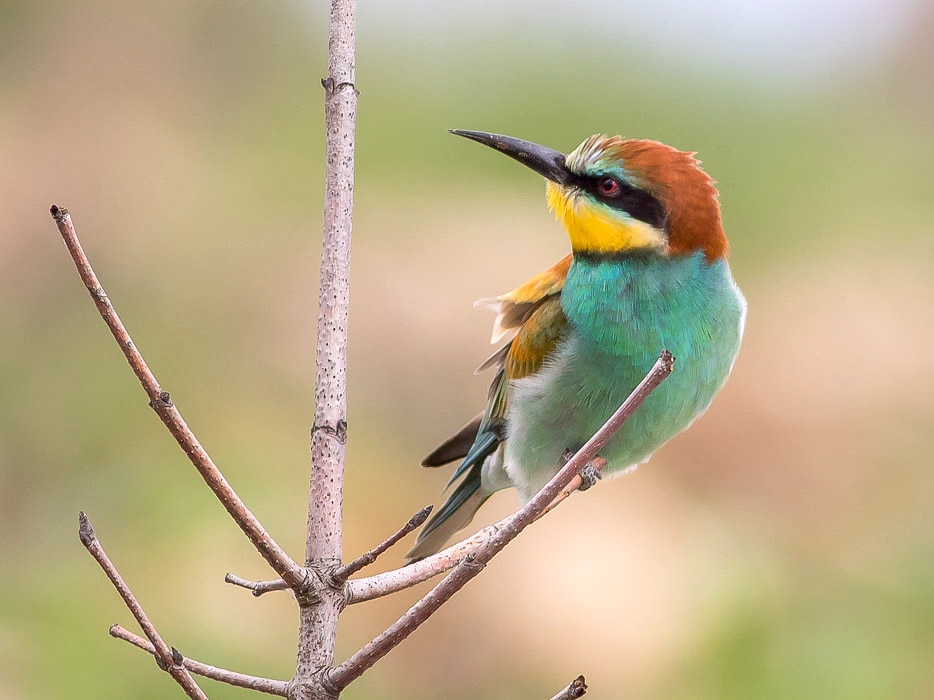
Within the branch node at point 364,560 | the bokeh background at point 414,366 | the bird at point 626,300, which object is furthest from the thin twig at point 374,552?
the bokeh background at point 414,366

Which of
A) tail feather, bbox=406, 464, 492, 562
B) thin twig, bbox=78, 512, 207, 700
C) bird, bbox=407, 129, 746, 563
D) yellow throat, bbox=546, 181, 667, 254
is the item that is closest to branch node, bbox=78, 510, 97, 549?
thin twig, bbox=78, 512, 207, 700

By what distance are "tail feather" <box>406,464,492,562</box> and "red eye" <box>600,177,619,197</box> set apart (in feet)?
1.91

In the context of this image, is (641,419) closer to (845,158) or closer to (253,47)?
(253,47)

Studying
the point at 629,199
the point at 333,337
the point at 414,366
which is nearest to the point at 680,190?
the point at 629,199

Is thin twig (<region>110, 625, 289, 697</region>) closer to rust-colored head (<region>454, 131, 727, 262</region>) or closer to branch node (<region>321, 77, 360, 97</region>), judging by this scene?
branch node (<region>321, 77, 360, 97</region>)

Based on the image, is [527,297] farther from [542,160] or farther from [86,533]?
[86,533]

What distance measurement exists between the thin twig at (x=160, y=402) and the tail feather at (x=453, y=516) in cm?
93

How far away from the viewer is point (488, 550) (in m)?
0.67

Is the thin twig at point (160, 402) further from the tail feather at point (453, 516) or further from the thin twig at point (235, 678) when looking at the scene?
the tail feather at point (453, 516)

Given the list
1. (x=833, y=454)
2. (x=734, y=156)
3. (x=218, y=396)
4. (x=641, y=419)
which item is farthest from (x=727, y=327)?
(x=734, y=156)

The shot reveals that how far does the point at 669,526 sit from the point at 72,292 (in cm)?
189

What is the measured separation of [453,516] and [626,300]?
49 centimetres

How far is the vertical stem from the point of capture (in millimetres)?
751

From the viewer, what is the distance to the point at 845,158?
14.9 ft
